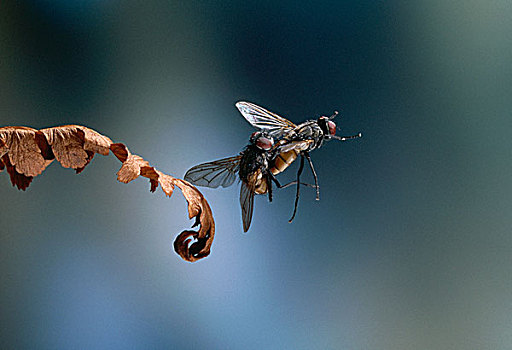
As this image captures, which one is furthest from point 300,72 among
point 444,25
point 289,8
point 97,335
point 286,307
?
point 97,335

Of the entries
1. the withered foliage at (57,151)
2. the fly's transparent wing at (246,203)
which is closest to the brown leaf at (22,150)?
the withered foliage at (57,151)

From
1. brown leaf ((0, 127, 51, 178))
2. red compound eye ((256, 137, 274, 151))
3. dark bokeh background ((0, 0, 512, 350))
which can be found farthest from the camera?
dark bokeh background ((0, 0, 512, 350))

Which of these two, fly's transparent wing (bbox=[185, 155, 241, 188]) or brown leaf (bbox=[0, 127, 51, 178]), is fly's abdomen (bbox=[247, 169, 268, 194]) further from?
brown leaf (bbox=[0, 127, 51, 178])

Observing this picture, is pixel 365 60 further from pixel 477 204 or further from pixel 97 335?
pixel 97 335

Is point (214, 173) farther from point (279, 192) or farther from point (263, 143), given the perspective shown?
point (279, 192)

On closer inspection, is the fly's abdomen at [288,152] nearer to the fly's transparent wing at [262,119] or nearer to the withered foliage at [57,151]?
the fly's transparent wing at [262,119]

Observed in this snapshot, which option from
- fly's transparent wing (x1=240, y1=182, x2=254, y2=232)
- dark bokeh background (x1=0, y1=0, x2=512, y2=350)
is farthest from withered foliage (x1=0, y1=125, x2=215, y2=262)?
dark bokeh background (x1=0, y1=0, x2=512, y2=350)
